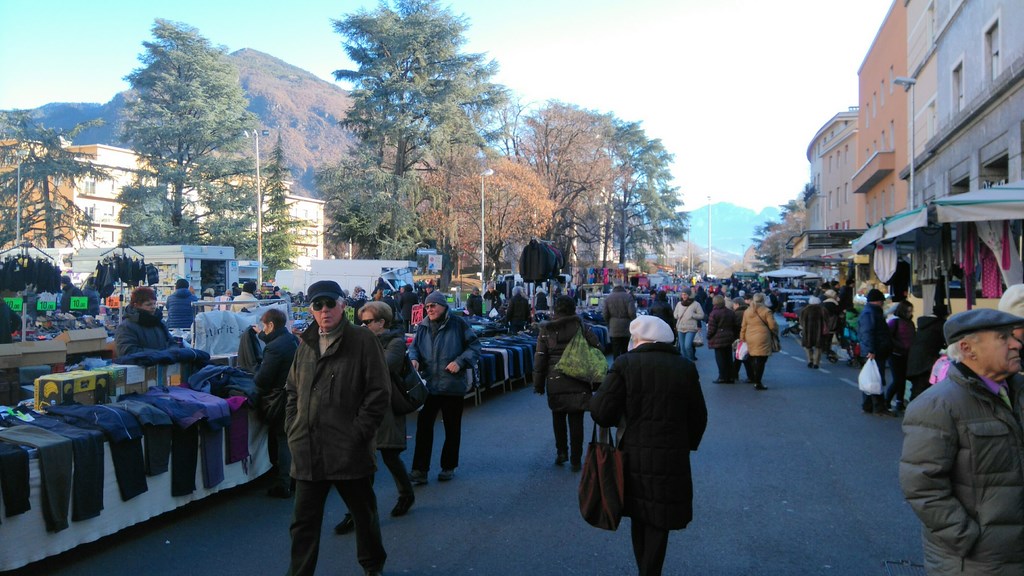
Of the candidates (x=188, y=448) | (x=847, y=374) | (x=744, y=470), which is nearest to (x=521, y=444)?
(x=744, y=470)

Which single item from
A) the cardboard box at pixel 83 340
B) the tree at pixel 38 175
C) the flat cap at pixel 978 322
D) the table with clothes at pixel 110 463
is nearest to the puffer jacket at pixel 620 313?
Answer: the table with clothes at pixel 110 463

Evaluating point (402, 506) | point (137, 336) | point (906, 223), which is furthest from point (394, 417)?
point (906, 223)

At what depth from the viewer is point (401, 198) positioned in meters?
44.9

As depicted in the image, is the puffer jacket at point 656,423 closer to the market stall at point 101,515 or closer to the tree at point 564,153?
the market stall at point 101,515

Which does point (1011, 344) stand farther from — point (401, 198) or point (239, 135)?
point (239, 135)

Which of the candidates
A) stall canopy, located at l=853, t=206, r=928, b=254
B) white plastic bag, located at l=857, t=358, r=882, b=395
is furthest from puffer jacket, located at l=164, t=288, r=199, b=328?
stall canopy, located at l=853, t=206, r=928, b=254

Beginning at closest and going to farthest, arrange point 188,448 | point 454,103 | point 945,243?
point 188,448 < point 945,243 < point 454,103

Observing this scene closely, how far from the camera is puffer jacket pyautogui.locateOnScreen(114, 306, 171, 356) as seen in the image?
7172 mm

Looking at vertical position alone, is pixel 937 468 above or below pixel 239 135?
below

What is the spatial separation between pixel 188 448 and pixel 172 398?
452 millimetres

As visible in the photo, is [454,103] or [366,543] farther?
[454,103]

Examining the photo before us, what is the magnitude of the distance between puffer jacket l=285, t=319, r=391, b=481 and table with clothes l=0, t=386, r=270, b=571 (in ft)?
5.63

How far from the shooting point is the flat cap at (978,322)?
116 inches

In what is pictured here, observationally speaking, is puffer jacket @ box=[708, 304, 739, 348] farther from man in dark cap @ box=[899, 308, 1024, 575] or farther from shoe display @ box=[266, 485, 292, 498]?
man in dark cap @ box=[899, 308, 1024, 575]
